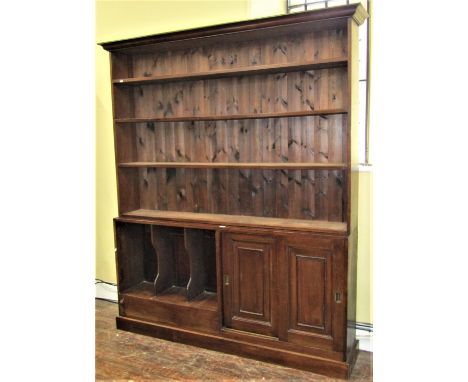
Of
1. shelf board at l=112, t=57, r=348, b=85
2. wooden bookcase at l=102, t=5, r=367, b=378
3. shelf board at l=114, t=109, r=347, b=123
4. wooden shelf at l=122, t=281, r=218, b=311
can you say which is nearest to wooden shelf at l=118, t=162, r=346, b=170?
wooden bookcase at l=102, t=5, r=367, b=378

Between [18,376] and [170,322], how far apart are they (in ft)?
10.0

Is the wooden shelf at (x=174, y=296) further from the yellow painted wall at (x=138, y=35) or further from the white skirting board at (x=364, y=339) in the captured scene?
the white skirting board at (x=364, y=339)

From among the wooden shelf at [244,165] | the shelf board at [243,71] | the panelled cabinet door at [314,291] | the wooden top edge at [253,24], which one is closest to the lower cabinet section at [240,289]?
the panelled cabinet door at [314,291]

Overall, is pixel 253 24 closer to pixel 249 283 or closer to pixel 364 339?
pixel 249 283

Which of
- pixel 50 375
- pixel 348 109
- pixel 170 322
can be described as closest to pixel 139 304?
pixel 170 322

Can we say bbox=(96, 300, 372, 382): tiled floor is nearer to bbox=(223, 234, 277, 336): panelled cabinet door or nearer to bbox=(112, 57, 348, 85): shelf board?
bbox=(223, 234, 277, 336): panelled cabinet door

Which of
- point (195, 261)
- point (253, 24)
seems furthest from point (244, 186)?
point (253, 24)

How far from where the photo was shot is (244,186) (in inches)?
130

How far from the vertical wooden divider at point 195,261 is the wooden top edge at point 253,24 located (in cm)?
146

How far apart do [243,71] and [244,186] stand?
2.90 ft

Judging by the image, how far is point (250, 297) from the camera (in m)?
3.04

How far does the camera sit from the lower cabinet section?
277 centimetres

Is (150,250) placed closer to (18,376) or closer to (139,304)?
(139,304)

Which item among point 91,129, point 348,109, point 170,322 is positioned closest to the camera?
point 91,129
